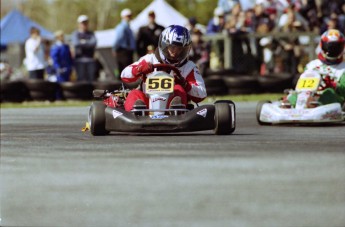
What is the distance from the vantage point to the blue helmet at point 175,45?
32.1 feet

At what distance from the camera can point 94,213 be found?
19.8 feet

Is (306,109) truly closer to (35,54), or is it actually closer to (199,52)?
(199,52)

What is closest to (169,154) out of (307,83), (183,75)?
(183,75)

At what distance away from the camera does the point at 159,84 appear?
9430 millimetres

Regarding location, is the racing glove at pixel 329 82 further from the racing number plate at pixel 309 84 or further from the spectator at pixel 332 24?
the spectator at pixel 332 24

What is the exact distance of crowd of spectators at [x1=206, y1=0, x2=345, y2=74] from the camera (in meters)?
20.3

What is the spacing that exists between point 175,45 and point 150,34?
8449 mm

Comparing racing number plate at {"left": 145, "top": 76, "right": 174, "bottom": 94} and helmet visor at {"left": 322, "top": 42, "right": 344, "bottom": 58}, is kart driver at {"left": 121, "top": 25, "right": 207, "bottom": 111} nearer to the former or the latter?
racing number plate at {"left": 145, "top": 76, "right": 174, "bottom": 94}

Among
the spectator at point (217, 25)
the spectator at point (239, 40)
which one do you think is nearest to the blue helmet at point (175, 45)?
the spectator at point (239, 40)

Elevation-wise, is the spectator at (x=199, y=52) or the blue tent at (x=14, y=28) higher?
the blue tent at (x=14, y=28)

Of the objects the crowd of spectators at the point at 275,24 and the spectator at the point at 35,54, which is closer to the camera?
the spectator at the point at 35,54

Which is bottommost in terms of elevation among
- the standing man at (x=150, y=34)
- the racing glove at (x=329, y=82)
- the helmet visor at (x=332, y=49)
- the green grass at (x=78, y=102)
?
the green grass at (x=78, y=102)

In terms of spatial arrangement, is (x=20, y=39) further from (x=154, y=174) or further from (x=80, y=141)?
(x=154, y=174)

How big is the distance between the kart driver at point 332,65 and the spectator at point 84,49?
284 inches
